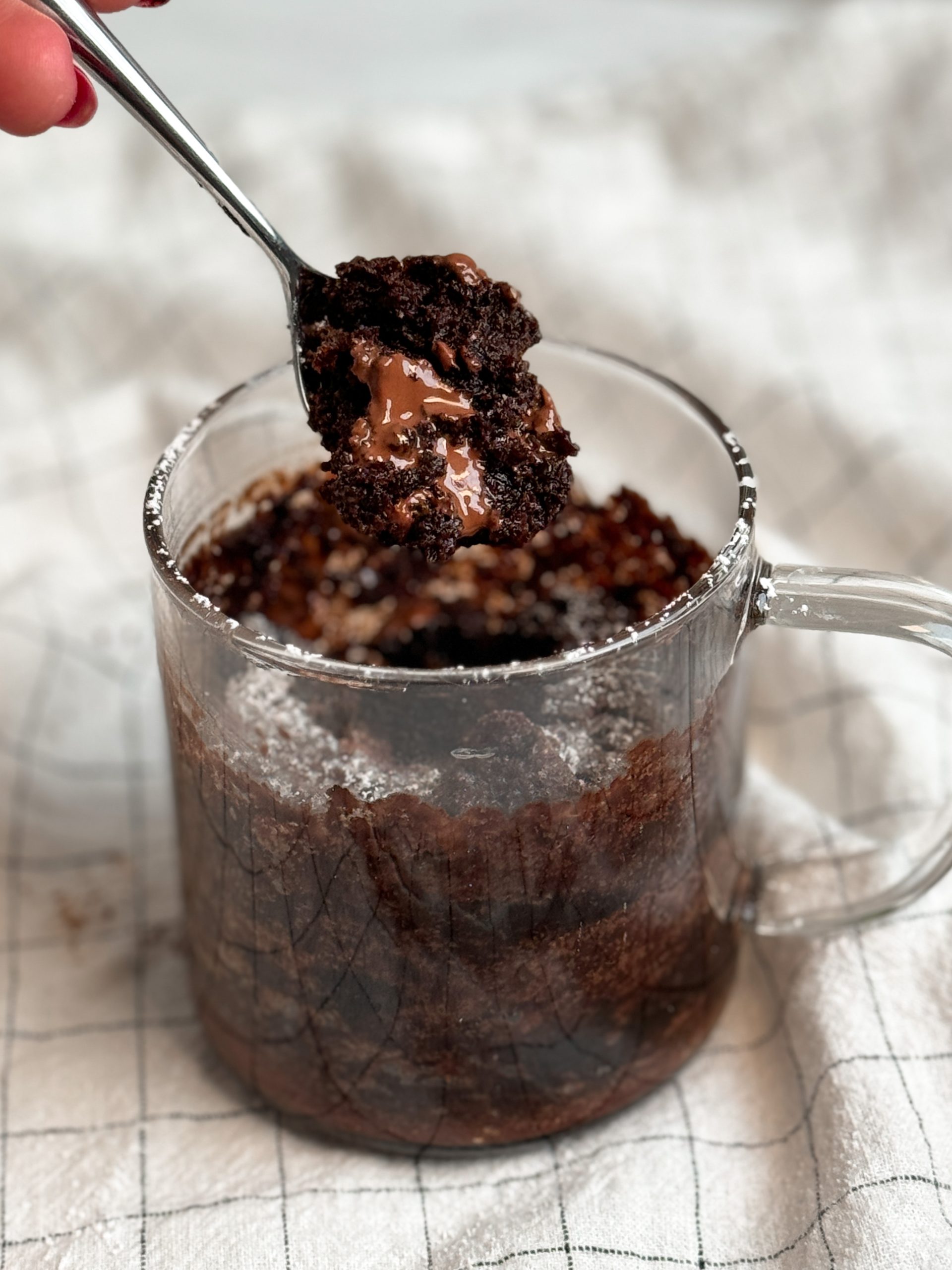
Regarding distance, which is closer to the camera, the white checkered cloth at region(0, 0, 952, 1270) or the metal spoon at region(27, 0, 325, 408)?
the metal spoon at region(27, 0, 325, 408)

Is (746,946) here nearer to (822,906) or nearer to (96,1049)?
(822,906)

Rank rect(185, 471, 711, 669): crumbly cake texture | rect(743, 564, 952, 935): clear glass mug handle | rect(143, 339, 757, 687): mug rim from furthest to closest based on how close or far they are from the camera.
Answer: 1. rect(185, 471, 711, 669): crumbly cake texture
2. rect(743, 564, 952, 935): clear glass mug handle
3. rect(143, 339, 757, 687): mug rim

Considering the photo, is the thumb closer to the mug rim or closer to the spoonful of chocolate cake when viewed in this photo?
the spoonful of chocolate cake

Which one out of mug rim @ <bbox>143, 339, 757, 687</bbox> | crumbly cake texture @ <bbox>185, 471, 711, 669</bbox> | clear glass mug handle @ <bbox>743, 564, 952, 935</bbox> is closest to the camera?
mug rim @ <bbox>143, 339, 757, 687</bbox>

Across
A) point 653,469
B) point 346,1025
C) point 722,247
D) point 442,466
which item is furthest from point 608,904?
point 722,247

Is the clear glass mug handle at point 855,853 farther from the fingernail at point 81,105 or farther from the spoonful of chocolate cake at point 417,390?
the fingernail at point 81,105

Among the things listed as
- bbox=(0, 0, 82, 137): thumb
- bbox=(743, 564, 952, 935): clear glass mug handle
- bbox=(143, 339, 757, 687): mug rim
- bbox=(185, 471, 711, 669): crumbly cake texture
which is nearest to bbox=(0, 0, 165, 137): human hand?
bbox=(0, 0, 82, 137): thumb
